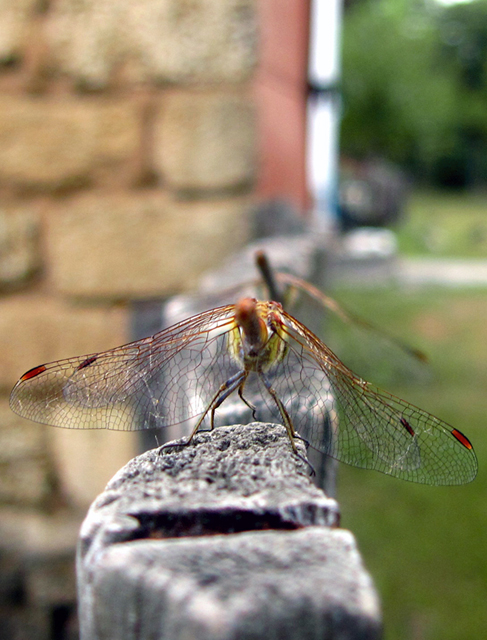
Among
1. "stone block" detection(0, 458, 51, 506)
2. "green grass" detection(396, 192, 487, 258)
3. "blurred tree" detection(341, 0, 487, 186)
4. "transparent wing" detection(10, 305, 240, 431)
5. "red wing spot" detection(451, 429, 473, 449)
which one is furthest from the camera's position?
"blurred tree" detection(341, 0, 487, 186)

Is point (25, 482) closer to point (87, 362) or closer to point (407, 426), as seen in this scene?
point (87, 362)

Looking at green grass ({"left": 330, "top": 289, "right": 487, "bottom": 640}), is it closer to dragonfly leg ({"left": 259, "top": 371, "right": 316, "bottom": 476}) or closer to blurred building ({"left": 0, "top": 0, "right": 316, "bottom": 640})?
blurred building ({"left": 0, "top": 0, "right": 316, "bottom": 640})

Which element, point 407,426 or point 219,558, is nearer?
point 219,558

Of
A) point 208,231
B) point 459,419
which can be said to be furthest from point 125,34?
point 459,419

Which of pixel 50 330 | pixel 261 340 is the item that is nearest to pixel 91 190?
pixel 50 330

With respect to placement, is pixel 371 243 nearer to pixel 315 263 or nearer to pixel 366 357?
pixel 366 357

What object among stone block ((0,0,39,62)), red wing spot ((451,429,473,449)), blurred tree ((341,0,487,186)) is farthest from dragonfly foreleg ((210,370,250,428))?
blurred tree ((341,0,487,186))

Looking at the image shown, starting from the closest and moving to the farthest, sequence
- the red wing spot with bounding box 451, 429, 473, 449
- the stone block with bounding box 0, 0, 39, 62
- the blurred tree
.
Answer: the red wing spot with bounding box 451, 429, 473, 449 → the stone block with bounding box 0, 0, 39, 62 → the blurred tree
